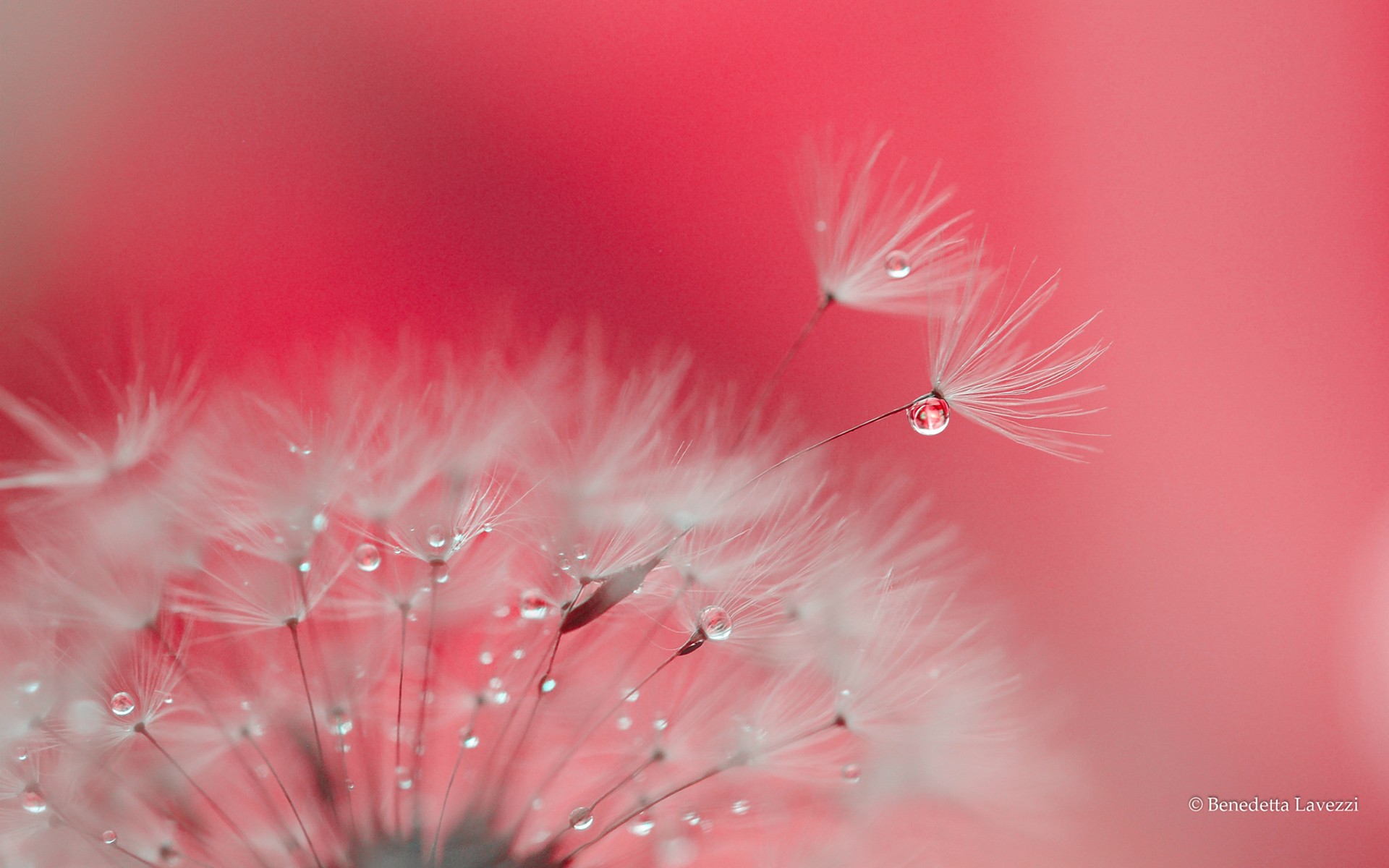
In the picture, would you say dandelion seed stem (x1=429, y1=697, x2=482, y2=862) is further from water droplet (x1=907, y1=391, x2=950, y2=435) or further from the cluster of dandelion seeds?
water droplet (x1=907, y1=391, x2=950, y2=435)

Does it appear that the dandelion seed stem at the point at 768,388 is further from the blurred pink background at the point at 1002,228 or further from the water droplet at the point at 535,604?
the water droplet at the point at 535,604

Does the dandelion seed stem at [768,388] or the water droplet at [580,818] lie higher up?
the dandelion seed stem at [768,388]

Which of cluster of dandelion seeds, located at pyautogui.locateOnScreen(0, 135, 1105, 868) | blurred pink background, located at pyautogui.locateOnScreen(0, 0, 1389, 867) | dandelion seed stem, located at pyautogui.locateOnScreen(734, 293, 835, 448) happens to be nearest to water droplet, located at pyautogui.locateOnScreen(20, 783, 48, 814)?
cluster of dandelion seeds, located at pyautogui.locateOnScreen(0, 135, 1105, 868)

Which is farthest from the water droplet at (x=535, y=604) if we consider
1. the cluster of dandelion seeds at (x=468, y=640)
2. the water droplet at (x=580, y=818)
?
the water droplet at (x=580, y=818)

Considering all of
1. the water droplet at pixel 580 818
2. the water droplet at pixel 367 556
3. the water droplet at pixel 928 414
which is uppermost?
the water droplet at pixel 928 414

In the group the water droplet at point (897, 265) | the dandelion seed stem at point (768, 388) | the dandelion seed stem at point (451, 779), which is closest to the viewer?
the dandelion seed stem at point (451, 779)

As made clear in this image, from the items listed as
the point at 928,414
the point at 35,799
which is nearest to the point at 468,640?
the point at 35,799

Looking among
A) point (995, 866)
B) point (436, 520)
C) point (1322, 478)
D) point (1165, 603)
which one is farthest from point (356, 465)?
point (1322, 478)

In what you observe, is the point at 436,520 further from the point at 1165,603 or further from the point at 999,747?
the point at 1165,603
